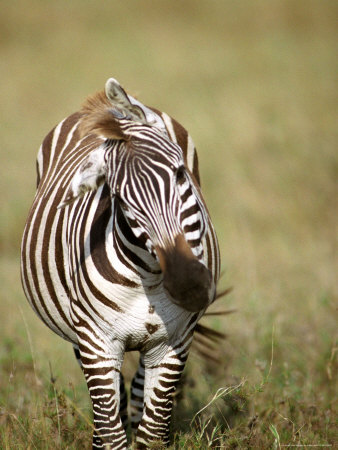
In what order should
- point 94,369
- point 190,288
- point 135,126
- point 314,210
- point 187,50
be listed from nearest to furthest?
point 190,288 → point 135,126 → point 94,369 → point 314,210 → point 187,50

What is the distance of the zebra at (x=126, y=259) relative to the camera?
8.77 ft

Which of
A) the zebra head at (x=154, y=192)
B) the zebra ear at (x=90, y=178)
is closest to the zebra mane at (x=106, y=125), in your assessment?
the zebra head at (x=154, y=192)

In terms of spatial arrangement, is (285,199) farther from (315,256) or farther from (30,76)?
(30,76)

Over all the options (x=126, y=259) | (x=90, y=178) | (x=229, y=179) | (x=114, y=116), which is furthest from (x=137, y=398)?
(x=229, y=179)

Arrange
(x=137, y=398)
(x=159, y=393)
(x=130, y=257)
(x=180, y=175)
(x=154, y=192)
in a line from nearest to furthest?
(x=154, y=192)
(x=180, y=175)
(x=130, y=257)
(x=159, y=393)
(x=137, y=398)

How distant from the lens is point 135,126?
299 cm

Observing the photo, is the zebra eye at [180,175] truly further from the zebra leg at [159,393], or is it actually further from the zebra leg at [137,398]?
the zebra leg at [137,398]

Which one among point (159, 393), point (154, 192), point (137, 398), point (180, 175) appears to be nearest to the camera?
point (154, 192)

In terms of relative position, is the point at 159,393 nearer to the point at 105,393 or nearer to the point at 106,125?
the point at 105,393

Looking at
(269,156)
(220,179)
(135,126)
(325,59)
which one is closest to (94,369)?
(135,126)

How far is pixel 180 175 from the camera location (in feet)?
9.23

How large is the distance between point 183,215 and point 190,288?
372mm

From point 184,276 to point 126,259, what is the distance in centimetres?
62

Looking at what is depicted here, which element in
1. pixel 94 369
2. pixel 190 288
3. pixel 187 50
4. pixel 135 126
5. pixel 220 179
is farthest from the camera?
pixel 187 50
